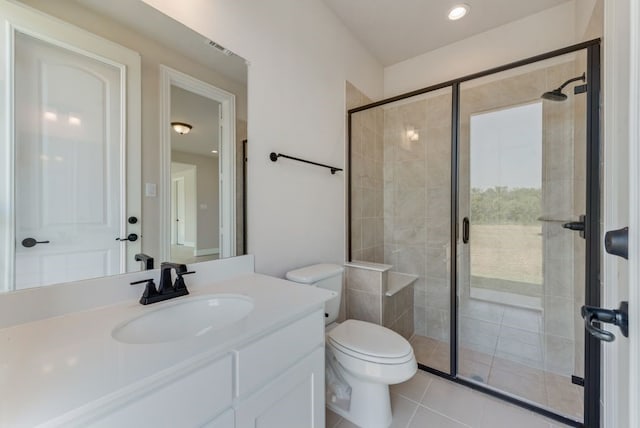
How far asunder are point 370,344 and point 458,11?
239cm

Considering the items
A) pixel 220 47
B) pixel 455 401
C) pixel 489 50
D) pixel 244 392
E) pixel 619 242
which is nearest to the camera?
pixel 619 242

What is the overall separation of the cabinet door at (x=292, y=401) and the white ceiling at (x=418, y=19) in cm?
228

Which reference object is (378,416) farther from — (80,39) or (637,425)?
(80,39)

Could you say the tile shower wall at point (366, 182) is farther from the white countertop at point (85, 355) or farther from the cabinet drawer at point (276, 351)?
the white countertop at point (85, 355)

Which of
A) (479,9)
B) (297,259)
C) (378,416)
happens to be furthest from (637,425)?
(479,9)

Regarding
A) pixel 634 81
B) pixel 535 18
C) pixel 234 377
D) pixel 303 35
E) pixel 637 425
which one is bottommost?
pixel 234 377

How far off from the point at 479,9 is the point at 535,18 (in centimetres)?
46

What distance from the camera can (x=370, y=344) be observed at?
1.39m

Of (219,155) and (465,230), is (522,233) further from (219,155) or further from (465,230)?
(219,155)

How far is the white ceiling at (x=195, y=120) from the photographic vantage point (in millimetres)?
1129

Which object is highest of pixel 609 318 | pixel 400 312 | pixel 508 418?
pixel 609 318

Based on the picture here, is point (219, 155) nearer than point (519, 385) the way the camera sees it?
Yes

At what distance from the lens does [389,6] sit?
1.94m

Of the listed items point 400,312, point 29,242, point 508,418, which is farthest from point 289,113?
point 508,418
